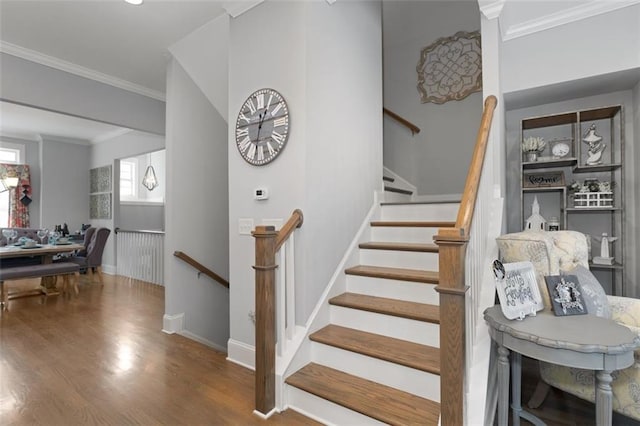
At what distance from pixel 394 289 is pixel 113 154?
23.5 ft

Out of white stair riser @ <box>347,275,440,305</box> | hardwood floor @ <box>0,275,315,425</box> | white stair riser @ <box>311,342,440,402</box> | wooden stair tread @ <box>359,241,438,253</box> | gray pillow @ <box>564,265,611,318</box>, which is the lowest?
hardwood floor @ <box>0,275,315,425</box>

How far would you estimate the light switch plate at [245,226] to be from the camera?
8.74ft

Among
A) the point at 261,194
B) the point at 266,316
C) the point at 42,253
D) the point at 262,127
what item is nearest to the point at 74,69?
the point at 262,127

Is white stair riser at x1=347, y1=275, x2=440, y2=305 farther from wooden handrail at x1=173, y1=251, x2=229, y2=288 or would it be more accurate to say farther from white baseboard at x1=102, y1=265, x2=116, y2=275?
white baseboard at x1=102, y1=265, x2=116, y2=275

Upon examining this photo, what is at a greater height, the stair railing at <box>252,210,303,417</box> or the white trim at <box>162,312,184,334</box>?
the stair railing at <box>252,210,303,417</box>

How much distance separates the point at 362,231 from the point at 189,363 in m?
1.89

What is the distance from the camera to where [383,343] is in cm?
213

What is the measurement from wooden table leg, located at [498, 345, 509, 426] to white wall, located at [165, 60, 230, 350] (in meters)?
2.96

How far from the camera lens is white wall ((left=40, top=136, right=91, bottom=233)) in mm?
7238

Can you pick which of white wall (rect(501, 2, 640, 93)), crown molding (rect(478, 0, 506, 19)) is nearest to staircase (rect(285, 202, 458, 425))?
white wall (rect(501, 2, 640, 93))

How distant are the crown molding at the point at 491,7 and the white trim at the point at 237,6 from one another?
1.75m

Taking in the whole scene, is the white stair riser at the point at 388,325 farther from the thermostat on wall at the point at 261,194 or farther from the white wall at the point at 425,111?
the white wall at the point at 425,111

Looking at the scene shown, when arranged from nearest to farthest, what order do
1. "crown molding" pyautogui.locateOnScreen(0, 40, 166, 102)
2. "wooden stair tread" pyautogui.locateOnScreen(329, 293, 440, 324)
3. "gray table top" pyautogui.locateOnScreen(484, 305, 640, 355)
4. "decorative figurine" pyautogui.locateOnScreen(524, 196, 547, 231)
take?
"gray table top" pyautogui.locateOnScreen(484, 305, 640, 355), "wooden stair tread" pyautogui.locateOnScreen(329, 293, 440, 324), "decorative figurine" pyautogui.locateOnScreen(524, 196, 547, 231), "crown molding" pyautogui.locateOnScreen(0, 40, 166, 102)

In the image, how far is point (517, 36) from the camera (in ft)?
9.70
